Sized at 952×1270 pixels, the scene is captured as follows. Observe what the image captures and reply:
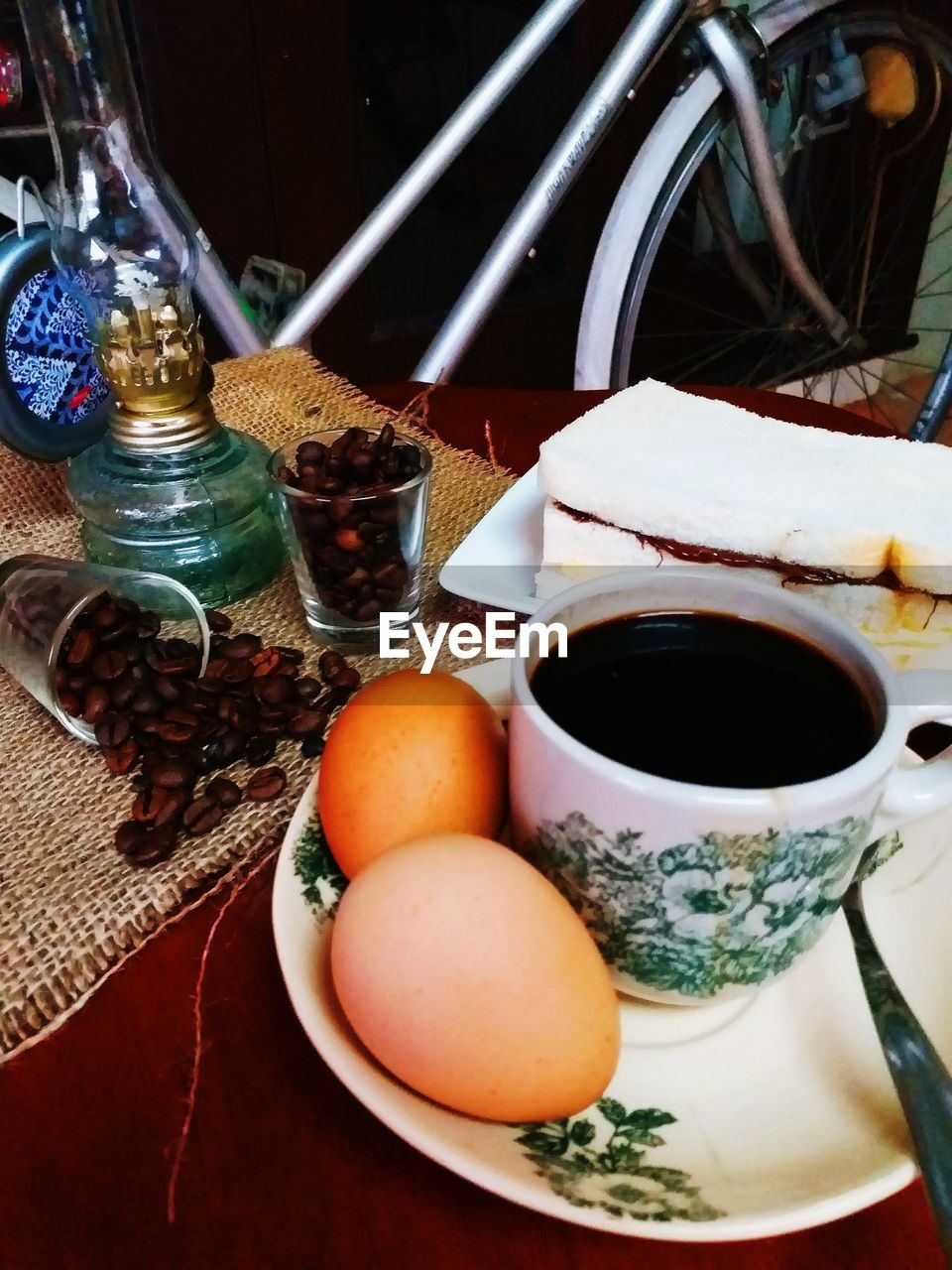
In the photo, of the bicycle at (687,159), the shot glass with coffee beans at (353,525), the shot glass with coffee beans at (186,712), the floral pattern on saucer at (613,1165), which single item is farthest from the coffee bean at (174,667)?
the bicycle at (687,159)

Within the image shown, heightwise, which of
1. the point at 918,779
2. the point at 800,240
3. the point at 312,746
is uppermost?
the point at 918,779

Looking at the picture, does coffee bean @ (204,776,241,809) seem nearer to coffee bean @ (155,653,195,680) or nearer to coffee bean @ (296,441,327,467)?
coffee bean @ (155,653,195,680)

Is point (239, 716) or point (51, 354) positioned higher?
point (51, 354)

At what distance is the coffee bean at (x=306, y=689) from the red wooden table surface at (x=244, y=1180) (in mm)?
195

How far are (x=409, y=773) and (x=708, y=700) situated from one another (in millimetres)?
121

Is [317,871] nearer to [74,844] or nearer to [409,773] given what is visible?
[409,773]

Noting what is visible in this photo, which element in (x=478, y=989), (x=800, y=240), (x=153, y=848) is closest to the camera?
(x=478, y=989)

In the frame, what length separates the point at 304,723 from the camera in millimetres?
564

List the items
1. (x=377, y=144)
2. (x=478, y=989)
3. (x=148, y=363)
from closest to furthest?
(x=478, y=989)
(x=148, y=363)
(x=377, y=144)

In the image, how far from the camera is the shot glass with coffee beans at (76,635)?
22.1 inches

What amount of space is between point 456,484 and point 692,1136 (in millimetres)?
607

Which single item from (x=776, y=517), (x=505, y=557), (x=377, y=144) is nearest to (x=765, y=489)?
(x=776, y=517)

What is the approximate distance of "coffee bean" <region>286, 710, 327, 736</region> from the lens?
56 centimetres

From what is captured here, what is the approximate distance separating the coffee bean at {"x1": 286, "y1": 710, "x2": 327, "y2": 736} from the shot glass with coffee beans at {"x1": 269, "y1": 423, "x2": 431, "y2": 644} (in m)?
0.10
